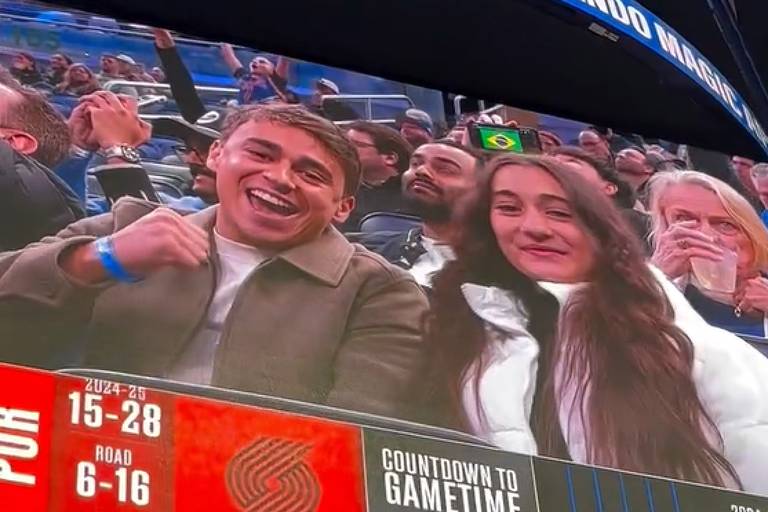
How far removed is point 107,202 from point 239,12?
151 cm

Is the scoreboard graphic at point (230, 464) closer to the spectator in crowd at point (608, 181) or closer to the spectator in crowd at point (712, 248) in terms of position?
the spectator in crowd at point (712, 248)

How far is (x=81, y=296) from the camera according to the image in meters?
4.47

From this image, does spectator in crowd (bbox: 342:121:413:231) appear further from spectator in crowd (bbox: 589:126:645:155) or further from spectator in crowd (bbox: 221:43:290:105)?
spectator in crowd (bbox: 589:126:645:155)

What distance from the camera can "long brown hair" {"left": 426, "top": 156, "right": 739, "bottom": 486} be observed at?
4852mm

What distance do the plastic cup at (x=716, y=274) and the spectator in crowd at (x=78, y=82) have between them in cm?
251

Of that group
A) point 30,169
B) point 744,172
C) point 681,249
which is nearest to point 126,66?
point 30,169

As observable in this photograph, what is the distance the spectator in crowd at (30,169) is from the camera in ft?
15.0

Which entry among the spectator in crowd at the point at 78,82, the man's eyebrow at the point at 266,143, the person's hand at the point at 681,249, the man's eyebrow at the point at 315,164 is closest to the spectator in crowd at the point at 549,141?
the person's hand at the point at 681,249

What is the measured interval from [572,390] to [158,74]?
1984 mm

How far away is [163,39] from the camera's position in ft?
17.9

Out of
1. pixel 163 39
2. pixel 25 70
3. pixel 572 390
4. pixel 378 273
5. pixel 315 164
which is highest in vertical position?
pixel 163 39

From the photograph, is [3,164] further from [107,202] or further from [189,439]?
[189,439]

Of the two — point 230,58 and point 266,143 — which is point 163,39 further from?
point 266,143

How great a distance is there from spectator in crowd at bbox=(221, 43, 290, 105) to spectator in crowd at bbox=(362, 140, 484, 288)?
0.61m
